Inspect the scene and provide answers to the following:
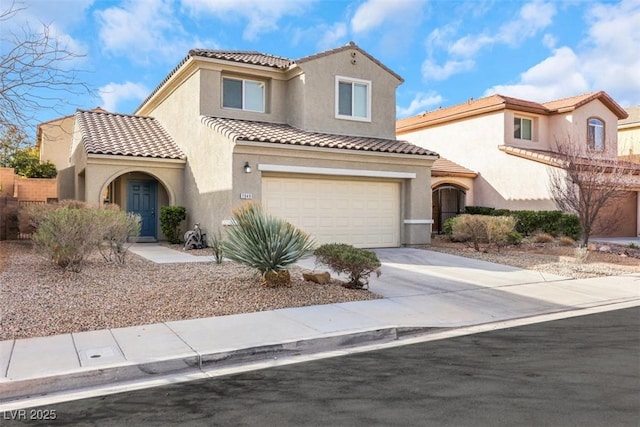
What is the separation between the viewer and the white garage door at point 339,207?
15898mm

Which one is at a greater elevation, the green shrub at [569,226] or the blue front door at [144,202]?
the blue front door at [144,202]

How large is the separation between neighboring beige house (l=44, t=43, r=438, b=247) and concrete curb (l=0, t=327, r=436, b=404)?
8448 millimetres

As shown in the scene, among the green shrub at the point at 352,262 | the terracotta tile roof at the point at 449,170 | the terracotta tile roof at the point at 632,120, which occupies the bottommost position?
the green shrub at the point at 352,262

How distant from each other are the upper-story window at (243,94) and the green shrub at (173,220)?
4.14 metres

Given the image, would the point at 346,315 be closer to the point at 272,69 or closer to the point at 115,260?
the point at 115,260

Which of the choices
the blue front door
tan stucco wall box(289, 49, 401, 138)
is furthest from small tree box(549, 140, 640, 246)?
the blue front door

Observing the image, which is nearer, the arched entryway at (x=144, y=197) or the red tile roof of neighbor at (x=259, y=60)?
the red tile roof of neighbor at (x=259, y=60)

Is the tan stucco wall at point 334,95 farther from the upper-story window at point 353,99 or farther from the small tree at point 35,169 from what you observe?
the small tree at point 35,169

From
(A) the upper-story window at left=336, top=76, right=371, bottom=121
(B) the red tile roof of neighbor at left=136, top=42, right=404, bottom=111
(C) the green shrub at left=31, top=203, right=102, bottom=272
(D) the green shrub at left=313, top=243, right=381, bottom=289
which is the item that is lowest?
(D) the green shrub at left=313, top=243, right=381, bottom=289

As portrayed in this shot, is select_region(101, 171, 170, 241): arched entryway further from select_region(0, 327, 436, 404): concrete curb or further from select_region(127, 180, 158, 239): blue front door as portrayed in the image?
select_region(0, 327, 436, 404): concrete curb

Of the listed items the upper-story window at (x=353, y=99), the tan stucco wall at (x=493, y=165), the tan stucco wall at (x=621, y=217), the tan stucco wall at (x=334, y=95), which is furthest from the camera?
the tan stucco wall at (x=621, y=217)

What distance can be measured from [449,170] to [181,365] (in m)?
21.7

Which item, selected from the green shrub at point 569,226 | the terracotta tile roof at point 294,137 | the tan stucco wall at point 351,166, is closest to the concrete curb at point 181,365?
the tan stucco wall at point 351,166

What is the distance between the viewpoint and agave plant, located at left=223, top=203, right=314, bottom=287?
30.5 feet
